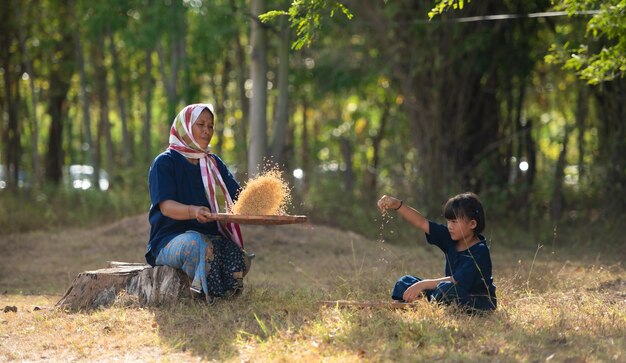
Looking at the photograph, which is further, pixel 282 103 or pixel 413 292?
pixel 282 103

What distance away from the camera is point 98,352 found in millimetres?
5586

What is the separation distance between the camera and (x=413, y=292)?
246 inches

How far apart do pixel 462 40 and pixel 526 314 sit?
863 cm

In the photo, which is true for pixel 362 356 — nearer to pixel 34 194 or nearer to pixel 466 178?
pixel 466 178

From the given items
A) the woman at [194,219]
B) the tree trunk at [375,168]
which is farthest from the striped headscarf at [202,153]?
the tree trunk at [375,168]

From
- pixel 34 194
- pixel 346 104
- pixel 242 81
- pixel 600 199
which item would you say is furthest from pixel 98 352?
pixel 346 104

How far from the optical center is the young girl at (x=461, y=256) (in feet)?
20.0

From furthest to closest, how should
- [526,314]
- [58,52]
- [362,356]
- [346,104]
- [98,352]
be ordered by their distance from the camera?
[346,104] < [58,52] < [526,314] < [98,352] < [362,356]

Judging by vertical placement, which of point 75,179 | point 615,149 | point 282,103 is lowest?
point 75,179

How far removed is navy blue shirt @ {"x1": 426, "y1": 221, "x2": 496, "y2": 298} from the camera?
6059mm

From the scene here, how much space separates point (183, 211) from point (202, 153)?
62cm

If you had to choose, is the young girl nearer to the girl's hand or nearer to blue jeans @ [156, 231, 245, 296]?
the girl's hand

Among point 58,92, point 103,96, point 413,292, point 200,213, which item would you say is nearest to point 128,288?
point 200,213

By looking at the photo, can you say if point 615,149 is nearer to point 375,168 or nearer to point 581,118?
point 581,118
